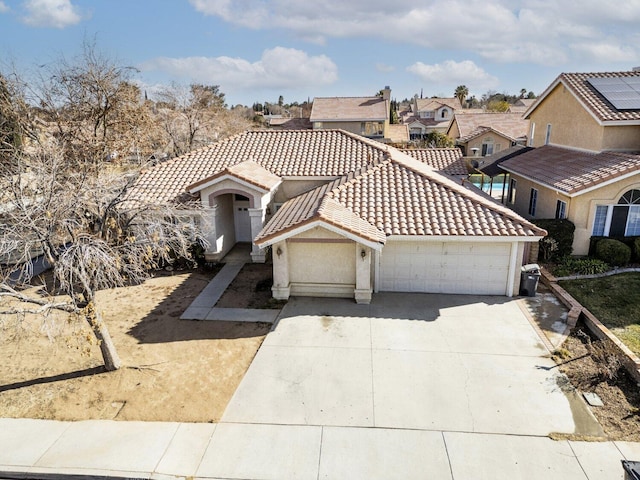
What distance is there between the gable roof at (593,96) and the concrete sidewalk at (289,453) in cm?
1606

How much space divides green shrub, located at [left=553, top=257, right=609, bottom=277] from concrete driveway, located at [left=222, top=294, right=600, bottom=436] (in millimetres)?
Answer: 3951

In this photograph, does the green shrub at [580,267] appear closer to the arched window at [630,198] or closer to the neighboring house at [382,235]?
the neighboring house at [382,235]

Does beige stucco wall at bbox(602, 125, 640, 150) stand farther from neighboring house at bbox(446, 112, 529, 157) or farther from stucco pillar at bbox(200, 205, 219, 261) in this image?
neighboring house at bbox(446, 112, 529, 157)

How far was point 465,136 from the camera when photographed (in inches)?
1892

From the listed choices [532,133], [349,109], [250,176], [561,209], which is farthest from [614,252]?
[349,109]

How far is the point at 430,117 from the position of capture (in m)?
82.8

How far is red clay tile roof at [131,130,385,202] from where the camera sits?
19312 mm

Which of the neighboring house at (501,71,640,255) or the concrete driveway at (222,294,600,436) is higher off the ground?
the neighboring house at (501,71,640,255)

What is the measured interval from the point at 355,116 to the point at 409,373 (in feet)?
149

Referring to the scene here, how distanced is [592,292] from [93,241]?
1567 cm

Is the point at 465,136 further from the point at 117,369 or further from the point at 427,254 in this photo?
the point at 117,369

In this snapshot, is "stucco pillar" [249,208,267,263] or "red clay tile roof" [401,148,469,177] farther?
"red clay tile roof" [401,148,469,177]

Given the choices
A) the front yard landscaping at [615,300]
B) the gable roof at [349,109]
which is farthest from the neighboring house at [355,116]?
the front yard landscaping at [615,300]

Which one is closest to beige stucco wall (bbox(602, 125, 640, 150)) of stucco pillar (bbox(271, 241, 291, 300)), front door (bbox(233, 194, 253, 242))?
stucco pillar (bbox(271, 241, 291, 300))
